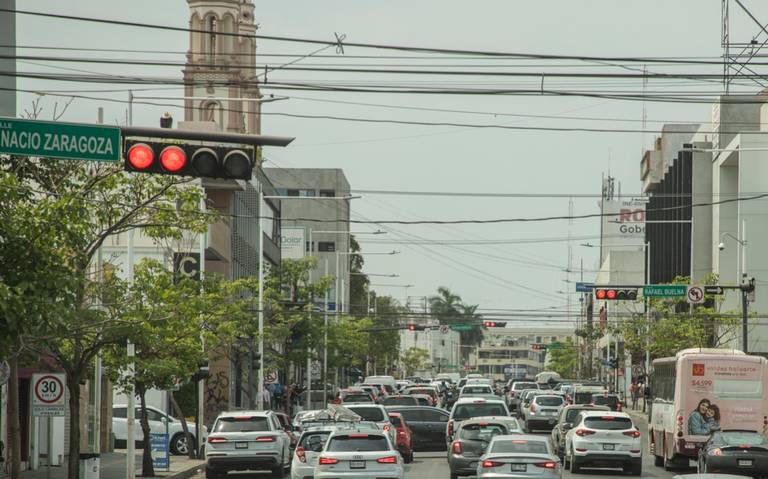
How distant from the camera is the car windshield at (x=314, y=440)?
33031mm

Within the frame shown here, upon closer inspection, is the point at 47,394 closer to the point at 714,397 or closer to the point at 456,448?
the point at 456,448

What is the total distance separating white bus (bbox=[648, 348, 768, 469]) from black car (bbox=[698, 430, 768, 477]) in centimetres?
545

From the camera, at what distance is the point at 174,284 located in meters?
36.5

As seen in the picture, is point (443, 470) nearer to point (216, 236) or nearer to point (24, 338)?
point (24, 338)

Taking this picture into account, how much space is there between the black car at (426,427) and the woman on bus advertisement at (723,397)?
1130cm

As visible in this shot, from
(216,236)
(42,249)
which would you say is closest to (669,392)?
(42,249)

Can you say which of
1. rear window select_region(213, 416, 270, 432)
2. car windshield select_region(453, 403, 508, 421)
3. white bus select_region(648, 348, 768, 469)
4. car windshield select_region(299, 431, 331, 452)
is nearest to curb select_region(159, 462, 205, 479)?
rear window select_region(213, 416, 270, 432)

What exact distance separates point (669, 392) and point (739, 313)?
3838cm

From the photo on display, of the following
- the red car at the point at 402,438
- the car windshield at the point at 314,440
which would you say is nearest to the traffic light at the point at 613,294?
the red car at the point at 402,438

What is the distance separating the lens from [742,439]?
3366cm

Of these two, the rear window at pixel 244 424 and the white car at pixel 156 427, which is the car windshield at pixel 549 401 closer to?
the white car at pixel 156 427

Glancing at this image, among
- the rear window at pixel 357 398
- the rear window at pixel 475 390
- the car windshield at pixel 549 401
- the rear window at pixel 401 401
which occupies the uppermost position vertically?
the rear window at pixel 401 401

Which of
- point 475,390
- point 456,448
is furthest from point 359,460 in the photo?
point 475,390

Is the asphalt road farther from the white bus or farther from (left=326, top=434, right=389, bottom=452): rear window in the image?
(left=326, top=434, right=389, bottom=452): rear window
